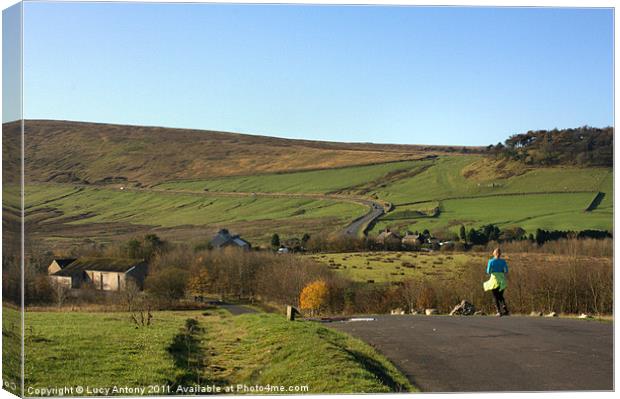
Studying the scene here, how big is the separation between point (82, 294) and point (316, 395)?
15.1ft

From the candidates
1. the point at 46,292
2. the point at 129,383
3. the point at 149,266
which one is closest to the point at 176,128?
the point at 149,266

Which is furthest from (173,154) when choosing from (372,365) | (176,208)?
(372,365)

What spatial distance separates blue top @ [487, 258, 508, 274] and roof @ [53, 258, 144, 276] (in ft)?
19.9

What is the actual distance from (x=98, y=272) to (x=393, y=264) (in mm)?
5437

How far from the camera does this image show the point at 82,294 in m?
14.0

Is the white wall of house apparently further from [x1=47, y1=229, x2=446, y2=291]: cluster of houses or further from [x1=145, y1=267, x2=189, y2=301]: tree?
[x1=145, y1=267, x2=189, y2=301]: tree

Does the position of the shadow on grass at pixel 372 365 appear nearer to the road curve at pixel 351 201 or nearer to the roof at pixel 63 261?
the road curve at pixel 351 201

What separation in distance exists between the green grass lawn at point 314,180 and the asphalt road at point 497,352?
2.88 m

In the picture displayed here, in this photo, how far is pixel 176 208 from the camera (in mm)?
15156

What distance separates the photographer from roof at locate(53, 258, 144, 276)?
1414 centimetres

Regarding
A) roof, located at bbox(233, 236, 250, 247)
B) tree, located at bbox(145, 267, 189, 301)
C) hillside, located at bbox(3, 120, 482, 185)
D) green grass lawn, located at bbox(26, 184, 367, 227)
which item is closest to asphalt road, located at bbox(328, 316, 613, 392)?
roof, located at bbox(233, 236, 250, 247)

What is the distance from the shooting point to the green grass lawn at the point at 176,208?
14.7 m

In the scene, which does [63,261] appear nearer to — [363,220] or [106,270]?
[106,270]

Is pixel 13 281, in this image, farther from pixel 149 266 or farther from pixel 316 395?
pixel 316 395
